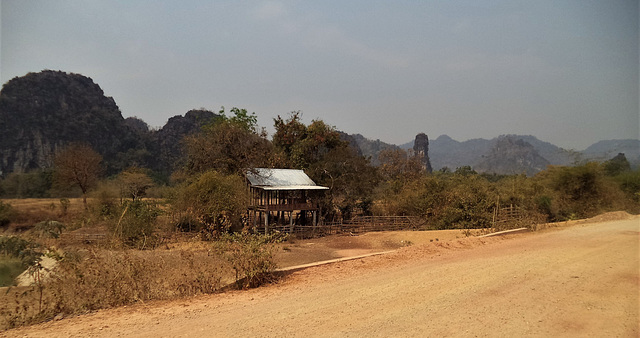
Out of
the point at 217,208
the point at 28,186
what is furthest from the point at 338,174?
the point at 28,186

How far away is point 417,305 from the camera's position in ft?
18.5

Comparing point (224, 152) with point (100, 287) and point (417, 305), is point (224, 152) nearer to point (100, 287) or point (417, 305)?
point (100, 287)

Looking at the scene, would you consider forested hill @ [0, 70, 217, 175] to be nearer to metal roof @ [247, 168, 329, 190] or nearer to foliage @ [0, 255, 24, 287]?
metal roof @ [247, 168, 329, 190]

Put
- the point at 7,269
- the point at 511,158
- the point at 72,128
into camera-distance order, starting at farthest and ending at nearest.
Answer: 1. the point at 511,158
2. the point at 72,128
3. the point at 7,269

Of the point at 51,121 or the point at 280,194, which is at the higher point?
the point at 51,121

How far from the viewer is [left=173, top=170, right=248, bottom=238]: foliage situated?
17188 mm

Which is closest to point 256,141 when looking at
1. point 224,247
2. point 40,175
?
point 224,247

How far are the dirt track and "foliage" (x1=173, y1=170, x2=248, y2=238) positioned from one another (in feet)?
32.5

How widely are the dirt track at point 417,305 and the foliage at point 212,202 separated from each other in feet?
32.5

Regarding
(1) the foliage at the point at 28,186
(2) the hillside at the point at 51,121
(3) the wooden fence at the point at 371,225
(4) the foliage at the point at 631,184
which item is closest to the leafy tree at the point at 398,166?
(3) the wooden fence at the point at 371,225

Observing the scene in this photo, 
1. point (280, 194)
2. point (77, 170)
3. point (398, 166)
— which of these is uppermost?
point (398, 166)

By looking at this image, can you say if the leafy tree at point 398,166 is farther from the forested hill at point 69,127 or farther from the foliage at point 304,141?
the forested hill at point 69,127

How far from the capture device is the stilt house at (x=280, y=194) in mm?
20172

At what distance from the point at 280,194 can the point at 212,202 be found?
18.5 ft
